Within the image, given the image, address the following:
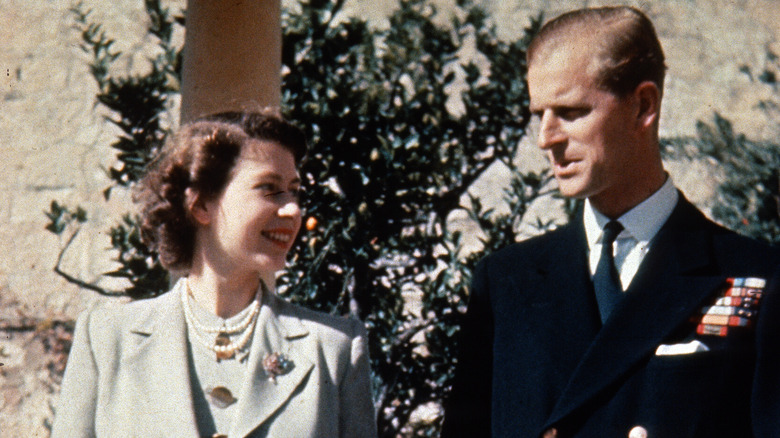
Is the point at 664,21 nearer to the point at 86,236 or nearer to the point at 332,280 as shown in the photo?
the point at 332,280

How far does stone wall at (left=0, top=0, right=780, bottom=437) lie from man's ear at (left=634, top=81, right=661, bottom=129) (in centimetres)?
286

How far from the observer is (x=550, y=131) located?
199 centimetres

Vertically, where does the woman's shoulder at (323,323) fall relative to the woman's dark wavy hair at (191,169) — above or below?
below

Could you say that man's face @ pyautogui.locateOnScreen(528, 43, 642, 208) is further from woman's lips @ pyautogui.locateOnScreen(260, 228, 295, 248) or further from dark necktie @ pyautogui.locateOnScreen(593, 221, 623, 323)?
woman's lips @ pyautogui.locateOnScreen(260, 228, 295, 248)

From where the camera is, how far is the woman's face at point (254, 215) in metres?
2.31

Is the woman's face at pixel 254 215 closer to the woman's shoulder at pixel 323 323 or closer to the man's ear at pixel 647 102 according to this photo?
the woman's shoulder at pixel 323 323

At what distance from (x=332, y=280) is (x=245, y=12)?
1017mm

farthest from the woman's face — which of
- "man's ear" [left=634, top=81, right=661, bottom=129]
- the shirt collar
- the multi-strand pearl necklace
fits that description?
"man's ear" [left=634, top=81, right=661, bottom=129]

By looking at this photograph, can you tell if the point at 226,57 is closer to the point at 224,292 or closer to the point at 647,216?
the point at 224,292

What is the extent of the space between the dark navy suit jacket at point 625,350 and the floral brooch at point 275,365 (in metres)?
0.42

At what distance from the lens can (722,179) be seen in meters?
4.61

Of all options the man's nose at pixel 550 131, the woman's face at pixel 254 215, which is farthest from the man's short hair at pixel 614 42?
the woman's face at pixel 254 215

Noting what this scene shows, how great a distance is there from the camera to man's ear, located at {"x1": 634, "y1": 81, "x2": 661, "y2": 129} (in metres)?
2.03

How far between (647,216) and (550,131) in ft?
1.00
